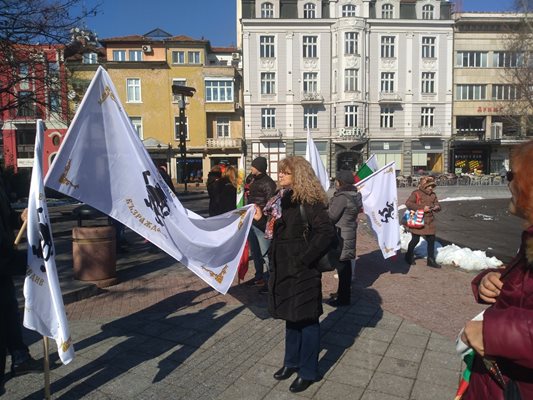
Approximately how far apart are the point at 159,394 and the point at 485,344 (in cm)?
281

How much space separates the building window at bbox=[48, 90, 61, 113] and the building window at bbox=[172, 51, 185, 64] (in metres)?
28.5

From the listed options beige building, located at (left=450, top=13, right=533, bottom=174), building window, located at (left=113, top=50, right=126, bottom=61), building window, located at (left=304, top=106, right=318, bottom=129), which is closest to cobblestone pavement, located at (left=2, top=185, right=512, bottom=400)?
building window, located at (left=304, top=106, right=318, bottom=129)

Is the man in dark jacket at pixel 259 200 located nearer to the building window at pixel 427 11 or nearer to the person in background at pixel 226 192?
the person in background at pixel 226 192

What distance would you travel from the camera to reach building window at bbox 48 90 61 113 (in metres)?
15.0

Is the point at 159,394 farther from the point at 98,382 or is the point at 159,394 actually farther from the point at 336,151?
the point at 336,151

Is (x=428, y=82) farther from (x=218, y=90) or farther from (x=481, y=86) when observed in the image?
(x=218, y=90)

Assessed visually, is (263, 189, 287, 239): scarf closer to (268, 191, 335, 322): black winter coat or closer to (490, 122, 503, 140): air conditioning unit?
(268, 191, 335, 322): black winter coat

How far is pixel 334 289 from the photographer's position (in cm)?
665

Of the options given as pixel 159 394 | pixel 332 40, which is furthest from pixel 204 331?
pixel 332 40

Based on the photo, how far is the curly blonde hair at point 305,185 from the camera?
3.71 meters

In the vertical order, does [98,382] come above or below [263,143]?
below

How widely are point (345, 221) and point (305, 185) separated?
248 cm

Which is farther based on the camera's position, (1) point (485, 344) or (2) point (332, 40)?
(2) point (332, 40)

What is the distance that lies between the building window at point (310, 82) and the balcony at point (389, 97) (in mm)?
6473
